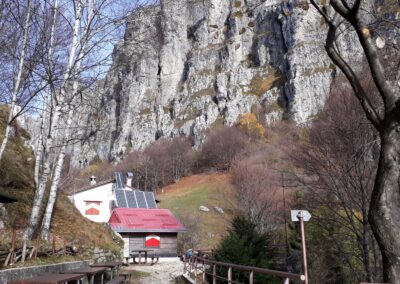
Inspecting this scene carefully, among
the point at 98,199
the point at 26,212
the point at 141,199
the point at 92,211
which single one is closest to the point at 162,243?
the point at 141,199

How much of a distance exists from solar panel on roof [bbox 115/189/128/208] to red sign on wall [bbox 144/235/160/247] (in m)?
4.74

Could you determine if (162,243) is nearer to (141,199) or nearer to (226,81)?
(141,199)

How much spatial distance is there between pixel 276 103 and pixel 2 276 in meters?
89.2

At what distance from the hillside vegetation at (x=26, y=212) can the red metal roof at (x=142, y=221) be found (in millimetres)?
12011

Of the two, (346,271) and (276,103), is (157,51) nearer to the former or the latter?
(346,271)

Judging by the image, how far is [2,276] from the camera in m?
6.53

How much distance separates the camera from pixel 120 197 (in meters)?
34.3

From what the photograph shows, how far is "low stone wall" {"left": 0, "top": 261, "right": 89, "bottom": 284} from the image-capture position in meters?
6.68

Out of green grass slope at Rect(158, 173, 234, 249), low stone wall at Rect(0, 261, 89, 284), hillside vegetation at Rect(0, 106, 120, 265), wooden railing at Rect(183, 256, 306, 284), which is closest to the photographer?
wooden railing at Rect(183, 256, 306, 284)

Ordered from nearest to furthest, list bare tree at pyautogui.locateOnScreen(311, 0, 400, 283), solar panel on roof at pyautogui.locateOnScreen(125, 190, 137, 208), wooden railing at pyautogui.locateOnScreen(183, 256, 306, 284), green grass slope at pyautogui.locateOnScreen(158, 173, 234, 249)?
1. bare tree at pyautogui.locateOnScreen(311, 0, 400, 283)
2. wooden railing at pyautogui.locateOnScreen(183, 256, 306, 284)
3. solar panel on roof at pyautogui.locateOnScreen(125, 190, 137, 208)
4. green grass slope at pyautogui.locateOnScreen(158, 173, 234, 249)

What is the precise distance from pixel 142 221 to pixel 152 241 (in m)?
1.66

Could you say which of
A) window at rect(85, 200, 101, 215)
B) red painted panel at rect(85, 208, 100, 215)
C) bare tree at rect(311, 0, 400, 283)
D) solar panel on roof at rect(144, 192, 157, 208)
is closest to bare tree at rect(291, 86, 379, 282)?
bare tree at rect(311, 0, 400, 283)

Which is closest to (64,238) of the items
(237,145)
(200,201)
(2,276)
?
(2,276)

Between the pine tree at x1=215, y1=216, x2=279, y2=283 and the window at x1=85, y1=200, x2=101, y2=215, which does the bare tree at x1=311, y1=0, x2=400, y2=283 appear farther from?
the window at x1=85, y1=200, x2=101, y2=215
